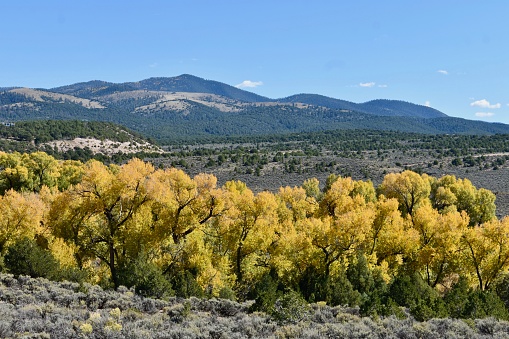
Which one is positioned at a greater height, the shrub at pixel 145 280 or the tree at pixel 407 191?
the tree at pixel 407 191

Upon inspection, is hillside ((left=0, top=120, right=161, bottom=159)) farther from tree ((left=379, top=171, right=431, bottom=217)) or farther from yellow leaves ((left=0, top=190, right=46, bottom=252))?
tree ((left=379, top=171, right=431, bottom=217))

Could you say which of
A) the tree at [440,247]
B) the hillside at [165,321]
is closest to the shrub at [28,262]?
the hillside at [165,321]

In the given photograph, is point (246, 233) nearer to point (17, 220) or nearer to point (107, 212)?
point (107, 212)

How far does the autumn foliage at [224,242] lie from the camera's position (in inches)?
1005

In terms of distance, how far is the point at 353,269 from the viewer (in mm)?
28672

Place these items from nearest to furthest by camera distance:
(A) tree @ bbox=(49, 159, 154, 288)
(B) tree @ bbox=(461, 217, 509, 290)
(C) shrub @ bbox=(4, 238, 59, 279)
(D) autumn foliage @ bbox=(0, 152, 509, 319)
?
(C) shrub @ bbox=(4, 238, 59, 279), (D) autumn foliage @ bbox=(0, 152, 509, 319), (A) tree @ bbox=(49, 159, 154, 288), (B) tree @ bbox=(461, 217, 509, 290)

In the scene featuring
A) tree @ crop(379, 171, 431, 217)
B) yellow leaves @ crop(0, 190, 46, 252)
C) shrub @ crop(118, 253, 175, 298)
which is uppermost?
tree @ crop(379, 171, 431, 217)

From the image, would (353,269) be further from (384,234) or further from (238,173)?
(238,173)

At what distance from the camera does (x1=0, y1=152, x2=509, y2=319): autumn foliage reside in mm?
25531

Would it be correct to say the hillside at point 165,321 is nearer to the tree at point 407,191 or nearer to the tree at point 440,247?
the tree at point 440,247

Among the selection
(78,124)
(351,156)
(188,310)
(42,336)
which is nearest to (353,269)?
(188,310)

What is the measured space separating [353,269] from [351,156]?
85600mm

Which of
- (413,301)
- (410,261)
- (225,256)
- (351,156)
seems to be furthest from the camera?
(351,156)

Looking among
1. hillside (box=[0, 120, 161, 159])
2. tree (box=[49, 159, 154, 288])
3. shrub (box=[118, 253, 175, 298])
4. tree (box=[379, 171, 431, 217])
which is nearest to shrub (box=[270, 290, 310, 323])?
shrub (box=[118, 253, 175, 298])
